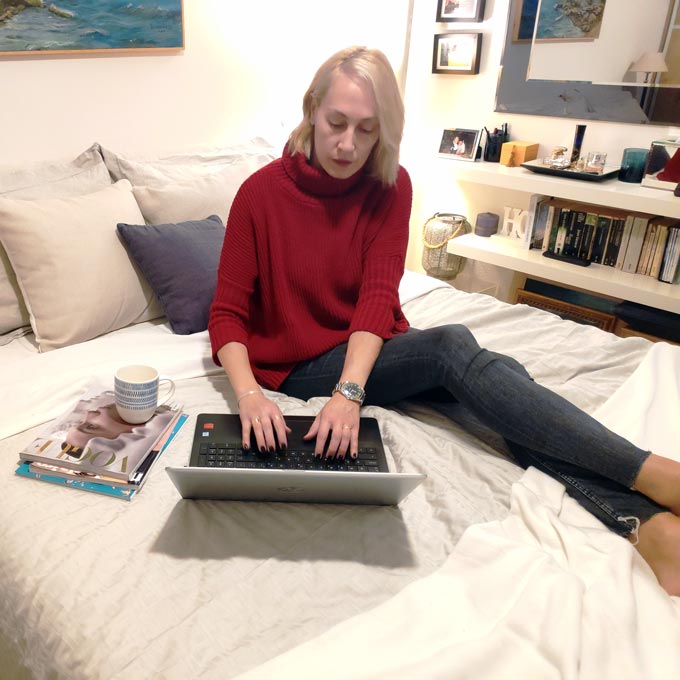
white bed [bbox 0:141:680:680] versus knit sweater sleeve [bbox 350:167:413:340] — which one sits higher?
knit sweater sleeve [bbox 350:167:413:340]

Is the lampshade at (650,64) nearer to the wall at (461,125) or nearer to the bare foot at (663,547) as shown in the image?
the wall at (461,125)

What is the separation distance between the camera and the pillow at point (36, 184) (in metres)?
1.62

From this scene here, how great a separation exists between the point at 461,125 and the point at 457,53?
1.06 ft

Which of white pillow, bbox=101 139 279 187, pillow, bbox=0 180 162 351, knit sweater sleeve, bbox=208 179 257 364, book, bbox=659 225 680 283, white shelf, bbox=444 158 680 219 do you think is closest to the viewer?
knit sweater sleeve, bbox=208 179 257 364

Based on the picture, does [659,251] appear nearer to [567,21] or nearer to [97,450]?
[567,21]

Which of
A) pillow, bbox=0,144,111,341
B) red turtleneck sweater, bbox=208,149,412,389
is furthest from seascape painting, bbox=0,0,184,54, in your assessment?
red turtleneck sweater, bbox=208,149,412,389

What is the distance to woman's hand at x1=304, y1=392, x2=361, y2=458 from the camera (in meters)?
1.12

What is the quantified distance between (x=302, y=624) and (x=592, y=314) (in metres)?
2.16

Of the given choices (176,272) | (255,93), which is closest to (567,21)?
(255,93)

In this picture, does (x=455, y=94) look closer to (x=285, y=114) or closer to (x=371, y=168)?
(x=285, y=114)

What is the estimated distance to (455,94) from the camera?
304 cm

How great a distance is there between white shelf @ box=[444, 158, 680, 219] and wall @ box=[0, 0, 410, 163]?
2.57 ft

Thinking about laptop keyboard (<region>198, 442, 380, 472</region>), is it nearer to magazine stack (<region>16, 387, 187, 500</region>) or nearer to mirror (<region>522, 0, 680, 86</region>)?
magazine stack (<region>16, 387, 187, 500</region>)

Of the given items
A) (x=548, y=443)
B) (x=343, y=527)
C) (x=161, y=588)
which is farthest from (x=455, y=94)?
(x=161, y=588)
